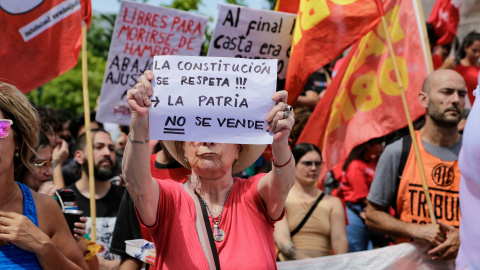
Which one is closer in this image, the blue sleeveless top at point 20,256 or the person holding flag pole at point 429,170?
the blue sleeveless top at point 20,256

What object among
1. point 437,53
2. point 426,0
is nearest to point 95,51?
point 426,0

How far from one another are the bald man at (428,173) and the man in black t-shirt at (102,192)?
2.09 metres

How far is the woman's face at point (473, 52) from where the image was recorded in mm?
8258

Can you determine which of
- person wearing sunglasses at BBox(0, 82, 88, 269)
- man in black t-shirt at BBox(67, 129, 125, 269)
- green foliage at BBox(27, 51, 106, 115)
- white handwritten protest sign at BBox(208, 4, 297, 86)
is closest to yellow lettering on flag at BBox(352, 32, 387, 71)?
white handwritten protest sign at BBox(208, 4, 297, 86)

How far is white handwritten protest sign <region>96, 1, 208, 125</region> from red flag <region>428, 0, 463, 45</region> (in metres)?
2.66

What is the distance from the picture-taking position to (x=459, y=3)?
25.7ft

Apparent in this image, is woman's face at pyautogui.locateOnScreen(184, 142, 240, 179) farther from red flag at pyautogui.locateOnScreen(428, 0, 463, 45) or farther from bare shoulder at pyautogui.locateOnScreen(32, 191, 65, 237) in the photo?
red flag at pyautogui.locateOnScreen(428, 0, 463, 45)

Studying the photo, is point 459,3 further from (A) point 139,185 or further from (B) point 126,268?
(A) point 139,185

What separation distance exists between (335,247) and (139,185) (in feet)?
10.5

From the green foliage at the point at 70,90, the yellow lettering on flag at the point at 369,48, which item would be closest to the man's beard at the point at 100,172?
the yellow lettering on flag at the point at 369,48

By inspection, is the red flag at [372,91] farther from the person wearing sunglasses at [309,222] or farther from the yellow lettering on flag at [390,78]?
the person wearing sunglasses at [309,222]

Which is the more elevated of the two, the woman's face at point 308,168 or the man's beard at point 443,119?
the man's beard at point 443,119

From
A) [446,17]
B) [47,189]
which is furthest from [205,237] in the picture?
[446,17]

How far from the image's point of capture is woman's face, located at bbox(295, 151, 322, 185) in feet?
20.4
